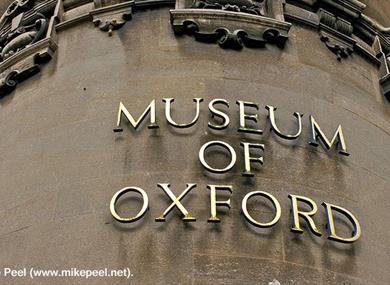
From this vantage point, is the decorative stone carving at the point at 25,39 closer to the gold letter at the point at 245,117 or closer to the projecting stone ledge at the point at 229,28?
the projecting stone ledge at the point at 229,28

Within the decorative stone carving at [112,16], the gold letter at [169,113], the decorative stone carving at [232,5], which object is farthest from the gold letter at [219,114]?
the decorative stone carving at [112,16]

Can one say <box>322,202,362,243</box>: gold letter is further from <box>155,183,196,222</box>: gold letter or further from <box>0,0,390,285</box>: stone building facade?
<box>155,183,196,222</box>: gold letter

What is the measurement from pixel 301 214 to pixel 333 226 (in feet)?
1.68

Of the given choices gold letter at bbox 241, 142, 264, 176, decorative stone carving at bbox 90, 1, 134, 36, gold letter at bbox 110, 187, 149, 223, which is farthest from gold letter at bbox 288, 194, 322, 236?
decorative stone carving at bbox 90, 1, 134, 36

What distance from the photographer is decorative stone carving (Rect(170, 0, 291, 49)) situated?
15.0 metres

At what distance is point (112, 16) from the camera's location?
1591 cm

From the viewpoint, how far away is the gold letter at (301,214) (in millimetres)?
11969

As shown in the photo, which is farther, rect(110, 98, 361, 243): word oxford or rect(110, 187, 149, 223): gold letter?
rect(110, 98, 361, 243): word oxford

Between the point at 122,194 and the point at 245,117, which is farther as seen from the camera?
the point at 245,117

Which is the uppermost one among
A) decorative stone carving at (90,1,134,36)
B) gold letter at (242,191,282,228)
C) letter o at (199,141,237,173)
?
decorative stone carving at (90,1,134,36)

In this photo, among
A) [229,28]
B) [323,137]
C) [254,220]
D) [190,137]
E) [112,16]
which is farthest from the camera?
[112,16]

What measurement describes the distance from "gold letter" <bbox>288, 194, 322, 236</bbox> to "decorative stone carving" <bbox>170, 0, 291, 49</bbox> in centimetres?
Result: 368

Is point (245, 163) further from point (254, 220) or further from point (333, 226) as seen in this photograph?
point (333, 226)

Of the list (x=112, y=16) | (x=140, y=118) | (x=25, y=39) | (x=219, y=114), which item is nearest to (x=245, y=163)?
(x=219, y=114)
